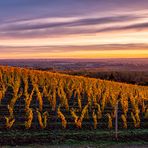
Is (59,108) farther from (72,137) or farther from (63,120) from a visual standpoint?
(72,137)

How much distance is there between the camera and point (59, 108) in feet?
66.9

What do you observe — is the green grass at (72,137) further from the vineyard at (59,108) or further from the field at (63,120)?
the vineyard at (59,108)

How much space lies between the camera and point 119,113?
20781 mm

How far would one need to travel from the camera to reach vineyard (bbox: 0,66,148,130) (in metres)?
17.4

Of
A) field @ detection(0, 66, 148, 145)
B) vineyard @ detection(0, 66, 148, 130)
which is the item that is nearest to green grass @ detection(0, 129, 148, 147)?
field @ detection(0, 66, 148, 145)

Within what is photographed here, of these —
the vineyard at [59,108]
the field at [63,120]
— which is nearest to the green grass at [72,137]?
the field at [63,120]

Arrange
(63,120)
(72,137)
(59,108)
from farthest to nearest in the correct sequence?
1. (59,108)
2. (63,120)
3. (72,137)

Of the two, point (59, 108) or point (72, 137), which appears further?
point (59, 108)

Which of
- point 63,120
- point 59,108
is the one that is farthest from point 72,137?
point 59,108

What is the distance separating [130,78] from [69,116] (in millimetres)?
31632

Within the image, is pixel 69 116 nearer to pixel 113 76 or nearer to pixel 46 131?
pixel 46 131

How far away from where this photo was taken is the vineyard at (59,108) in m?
17.4

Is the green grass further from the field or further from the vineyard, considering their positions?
the vineyard

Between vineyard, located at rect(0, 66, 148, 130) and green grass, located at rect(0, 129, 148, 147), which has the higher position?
vineyard, located at rect(0, 66, 148, 130)
